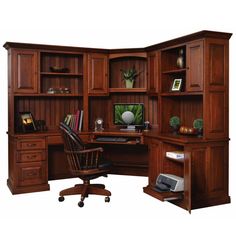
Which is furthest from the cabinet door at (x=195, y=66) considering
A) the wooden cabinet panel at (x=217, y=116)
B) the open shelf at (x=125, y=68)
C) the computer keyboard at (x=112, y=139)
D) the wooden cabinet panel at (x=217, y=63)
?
the open shelf at (x=125, y=68)

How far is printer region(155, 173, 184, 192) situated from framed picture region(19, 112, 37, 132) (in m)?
2.15

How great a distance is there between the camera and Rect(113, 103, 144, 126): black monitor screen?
6438 mm

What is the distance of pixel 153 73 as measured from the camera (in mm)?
6094

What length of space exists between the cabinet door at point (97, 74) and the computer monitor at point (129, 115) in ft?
1.26

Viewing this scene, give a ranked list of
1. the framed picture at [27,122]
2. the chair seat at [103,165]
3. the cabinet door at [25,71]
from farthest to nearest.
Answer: the framed picture at [27,122], the cabinet door at [25,71], the chair seat at [103,165]

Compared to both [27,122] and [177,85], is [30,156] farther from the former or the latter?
[177,85]

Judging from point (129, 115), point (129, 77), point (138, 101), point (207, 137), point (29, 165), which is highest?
point (129, 77)

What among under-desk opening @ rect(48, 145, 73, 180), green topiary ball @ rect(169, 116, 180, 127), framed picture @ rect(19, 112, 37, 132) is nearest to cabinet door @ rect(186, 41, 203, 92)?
green topiary ball @ rect(169, 116, 180, 127)

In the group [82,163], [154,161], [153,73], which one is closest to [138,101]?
[153,73]

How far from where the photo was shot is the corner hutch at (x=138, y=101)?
4.82 m

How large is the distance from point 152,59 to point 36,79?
6.19ft

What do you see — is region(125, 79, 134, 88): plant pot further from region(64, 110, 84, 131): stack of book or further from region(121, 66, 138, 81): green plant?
region(64, 110, 84, 131): stack of book

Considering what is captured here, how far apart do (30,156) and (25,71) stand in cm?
131

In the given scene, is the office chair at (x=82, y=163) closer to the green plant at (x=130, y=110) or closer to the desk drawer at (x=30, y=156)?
the desk drawer at (x=30, y=156)
